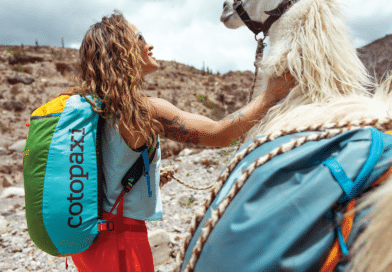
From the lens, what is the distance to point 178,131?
1.42 metres

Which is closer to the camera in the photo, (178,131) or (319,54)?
(319,54)

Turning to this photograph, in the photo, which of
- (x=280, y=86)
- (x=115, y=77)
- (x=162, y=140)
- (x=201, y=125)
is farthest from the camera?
(x=162, y=140)

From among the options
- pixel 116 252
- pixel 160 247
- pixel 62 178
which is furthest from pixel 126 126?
pixel 160 247

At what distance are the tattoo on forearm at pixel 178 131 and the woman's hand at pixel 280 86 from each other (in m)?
0.48

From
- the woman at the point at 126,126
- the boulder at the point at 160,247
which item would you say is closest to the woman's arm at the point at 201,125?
the woman at the point at 126,126

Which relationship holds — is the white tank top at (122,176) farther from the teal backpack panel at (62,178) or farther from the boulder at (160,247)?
the boulder at (160,247)

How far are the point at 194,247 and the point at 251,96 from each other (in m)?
1.02

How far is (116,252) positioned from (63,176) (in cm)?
51

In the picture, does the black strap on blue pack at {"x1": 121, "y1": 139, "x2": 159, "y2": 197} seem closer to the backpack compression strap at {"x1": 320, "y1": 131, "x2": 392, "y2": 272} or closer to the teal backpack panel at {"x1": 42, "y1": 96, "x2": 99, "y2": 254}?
the teal backpack panel at {"x1": 42, "y1": 96, "x2": 99, "y2": 254}

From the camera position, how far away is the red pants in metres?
1.30

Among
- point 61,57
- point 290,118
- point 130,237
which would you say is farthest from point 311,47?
point 61,57

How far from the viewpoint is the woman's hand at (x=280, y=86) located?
1.07 metres

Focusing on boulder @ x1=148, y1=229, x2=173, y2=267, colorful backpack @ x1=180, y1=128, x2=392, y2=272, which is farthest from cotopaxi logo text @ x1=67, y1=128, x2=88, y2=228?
boulder @ x1=148, y1=229, x2=173, y2=267

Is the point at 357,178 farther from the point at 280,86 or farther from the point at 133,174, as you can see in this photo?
the point at 133,174
